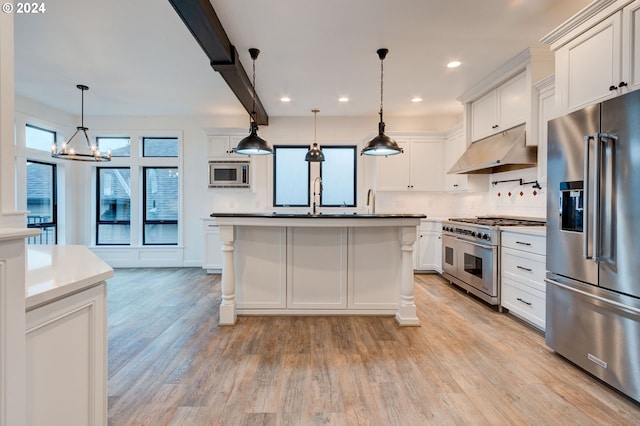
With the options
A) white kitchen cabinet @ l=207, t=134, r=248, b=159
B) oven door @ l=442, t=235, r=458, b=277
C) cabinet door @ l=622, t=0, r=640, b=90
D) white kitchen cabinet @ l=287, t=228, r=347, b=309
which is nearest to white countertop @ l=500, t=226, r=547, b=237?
oven door @ l=442, t=235, r=458, b=277

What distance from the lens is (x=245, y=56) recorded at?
334cm

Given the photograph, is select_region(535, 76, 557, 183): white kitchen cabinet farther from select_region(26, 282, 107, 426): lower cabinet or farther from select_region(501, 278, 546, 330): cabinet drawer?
select_region(26, 282, 107, 426): lower cabinet

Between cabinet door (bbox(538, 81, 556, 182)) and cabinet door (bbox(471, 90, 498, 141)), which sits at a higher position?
cabinet door (bbox(471, 90, 498, 141))

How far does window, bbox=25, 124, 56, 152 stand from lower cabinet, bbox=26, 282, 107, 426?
5.37 meters

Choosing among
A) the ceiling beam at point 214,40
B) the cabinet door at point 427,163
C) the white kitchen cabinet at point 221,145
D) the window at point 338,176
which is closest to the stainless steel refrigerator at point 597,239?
the ceiling beam at point 214,40

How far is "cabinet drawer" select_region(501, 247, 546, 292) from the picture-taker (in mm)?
2777

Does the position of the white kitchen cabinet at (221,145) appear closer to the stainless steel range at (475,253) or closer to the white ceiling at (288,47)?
the white ceiling at (288,47)

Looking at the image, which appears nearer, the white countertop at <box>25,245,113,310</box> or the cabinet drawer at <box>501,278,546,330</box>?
the white countertop at <box>25,245,113,310</box>

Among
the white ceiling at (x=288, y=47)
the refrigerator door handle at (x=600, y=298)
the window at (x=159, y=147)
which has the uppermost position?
the white ceiling at (x=288, y=47)

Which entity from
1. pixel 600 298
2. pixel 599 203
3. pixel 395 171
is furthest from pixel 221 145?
pixel 600 298

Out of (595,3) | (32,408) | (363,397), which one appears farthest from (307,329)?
(595,3)

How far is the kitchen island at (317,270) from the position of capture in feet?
10.4

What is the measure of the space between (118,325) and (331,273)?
2.18 metres

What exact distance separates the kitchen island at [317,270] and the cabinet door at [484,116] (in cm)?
219
